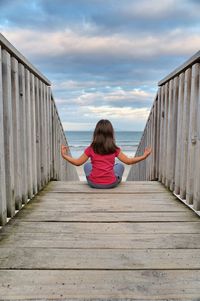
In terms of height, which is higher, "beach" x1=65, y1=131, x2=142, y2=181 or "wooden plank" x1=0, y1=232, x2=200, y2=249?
"wooden plank" x1=0, y1=232, x2=200, y2=249

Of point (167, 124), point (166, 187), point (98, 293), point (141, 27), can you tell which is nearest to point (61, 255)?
point (98, 293)

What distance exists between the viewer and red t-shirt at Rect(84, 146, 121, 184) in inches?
128

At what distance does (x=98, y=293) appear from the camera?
113 centimetres

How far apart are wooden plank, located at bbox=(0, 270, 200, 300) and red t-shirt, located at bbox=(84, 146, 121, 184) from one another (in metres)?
1.97

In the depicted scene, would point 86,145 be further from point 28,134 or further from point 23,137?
point 23,137

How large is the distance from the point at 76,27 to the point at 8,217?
27.8ft

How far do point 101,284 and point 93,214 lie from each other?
1034mm

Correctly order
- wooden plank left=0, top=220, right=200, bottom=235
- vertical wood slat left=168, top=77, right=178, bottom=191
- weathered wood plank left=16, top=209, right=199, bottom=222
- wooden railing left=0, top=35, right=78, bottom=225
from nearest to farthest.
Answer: wooden plank left=0, top=220, right=200, bottom=235 < wooden railing left=0, top=35, right=78, bottom=225 < weathered wood plank left=16, top=209, right=199, bottom=222 < vertical wood slat left=168, top=77, right=178, bottom=191

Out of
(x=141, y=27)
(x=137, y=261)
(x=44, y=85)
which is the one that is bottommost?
(x=137, y=261)

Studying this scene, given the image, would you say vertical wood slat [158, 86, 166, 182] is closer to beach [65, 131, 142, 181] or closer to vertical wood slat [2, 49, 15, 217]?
vertical wood slat [2, 49, 15, 217]

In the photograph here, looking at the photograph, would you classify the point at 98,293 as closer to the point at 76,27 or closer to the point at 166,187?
the point at 166,187

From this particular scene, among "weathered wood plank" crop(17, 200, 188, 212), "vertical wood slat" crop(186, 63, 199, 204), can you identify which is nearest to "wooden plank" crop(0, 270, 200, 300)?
"weathered wood plank" crop(17, 200, 188, 212)

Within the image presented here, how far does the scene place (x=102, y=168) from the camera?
330 cm

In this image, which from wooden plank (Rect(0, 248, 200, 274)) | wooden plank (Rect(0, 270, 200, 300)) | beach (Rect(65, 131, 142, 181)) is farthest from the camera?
beach (Rect(65, 131, 142, 181))
